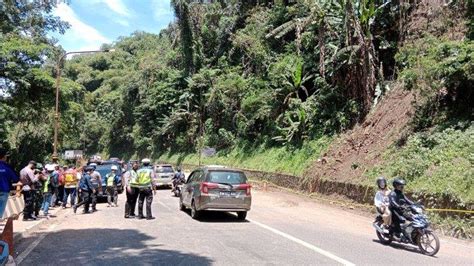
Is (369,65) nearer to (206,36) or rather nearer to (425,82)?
(425,82)

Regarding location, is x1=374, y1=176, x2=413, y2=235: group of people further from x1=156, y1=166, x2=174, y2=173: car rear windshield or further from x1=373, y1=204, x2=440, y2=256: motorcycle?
x1=156, y1=166, x2=174, y2=173: car rear windshield

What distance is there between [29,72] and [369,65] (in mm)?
18056

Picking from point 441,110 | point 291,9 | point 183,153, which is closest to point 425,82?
point 441,110

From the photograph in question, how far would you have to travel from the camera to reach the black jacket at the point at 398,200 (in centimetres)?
1099

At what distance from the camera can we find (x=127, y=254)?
9.24 m

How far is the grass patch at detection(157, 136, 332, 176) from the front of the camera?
27156 mm

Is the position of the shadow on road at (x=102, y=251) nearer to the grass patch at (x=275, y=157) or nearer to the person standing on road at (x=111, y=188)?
the person standing on road at (x=111, y=188)

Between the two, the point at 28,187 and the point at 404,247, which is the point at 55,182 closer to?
the point at 28,187

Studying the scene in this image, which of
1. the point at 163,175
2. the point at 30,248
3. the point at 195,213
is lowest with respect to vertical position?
the point at 30,248

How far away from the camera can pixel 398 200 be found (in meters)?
11.1

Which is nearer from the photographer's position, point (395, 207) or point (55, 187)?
point (395, 207)

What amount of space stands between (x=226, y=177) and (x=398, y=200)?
5.72 meters

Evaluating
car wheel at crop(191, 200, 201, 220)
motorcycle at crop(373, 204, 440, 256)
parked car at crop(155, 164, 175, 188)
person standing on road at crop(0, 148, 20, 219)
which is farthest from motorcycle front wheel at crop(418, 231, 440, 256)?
parked car at crop(155, 164, 175, 188)

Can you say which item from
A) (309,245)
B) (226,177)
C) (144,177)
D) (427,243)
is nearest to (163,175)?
(144,177)
